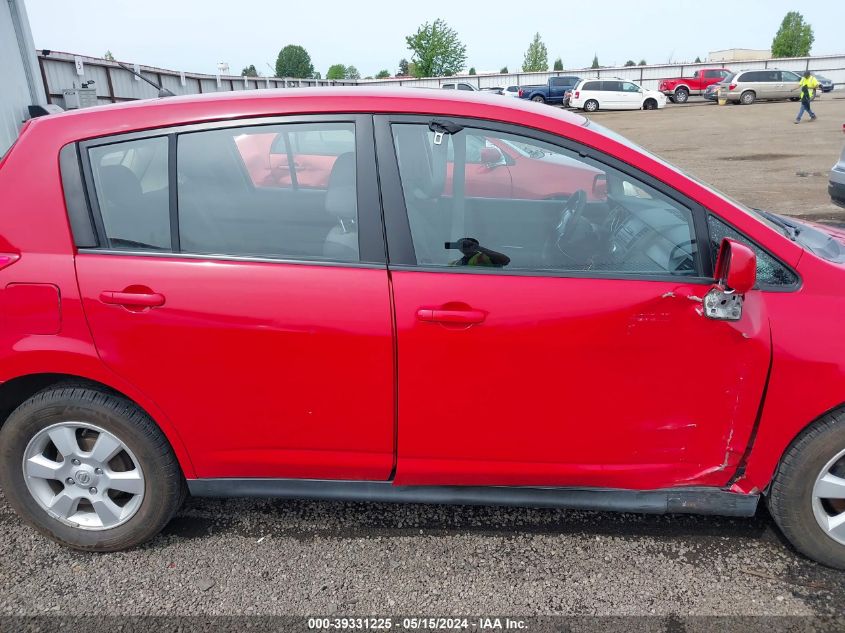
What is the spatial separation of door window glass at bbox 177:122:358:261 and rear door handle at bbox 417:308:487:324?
34 centimetres

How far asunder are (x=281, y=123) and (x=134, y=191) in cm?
60

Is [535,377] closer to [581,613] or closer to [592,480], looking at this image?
Answer: [592,480]

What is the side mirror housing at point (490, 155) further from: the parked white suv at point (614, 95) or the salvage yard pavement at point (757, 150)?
the parked white suv at point (614, 95)

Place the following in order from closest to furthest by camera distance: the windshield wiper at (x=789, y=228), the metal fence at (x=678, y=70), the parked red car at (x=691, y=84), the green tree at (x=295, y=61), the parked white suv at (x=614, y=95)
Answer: the windshield wiper at (x=789, y=228)
the parked white suv at (x=614, y=95)
the parked red car at (x=691, y=84)
the metal fence at (x=678, y=70)
the green tree at (x=295, y=61)

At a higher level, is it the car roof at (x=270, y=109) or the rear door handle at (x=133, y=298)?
the car roof at (x=270, y=109)

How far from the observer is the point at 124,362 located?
2.30 meters

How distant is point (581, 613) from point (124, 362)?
187cm

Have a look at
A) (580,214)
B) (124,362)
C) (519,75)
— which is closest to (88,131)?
(124,362)

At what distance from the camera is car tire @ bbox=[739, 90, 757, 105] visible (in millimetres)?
33062

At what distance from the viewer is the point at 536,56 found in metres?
93.1

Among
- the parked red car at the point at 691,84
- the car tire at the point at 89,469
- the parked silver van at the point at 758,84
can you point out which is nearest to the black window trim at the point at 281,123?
the car tire at the point at 89,469

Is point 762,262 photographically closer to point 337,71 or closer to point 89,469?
point 89,469

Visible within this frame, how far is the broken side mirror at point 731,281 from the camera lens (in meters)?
1.98

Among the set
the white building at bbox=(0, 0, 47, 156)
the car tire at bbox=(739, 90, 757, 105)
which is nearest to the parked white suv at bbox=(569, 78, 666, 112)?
the car tire at bbox=(739, 90, 757, 105)
